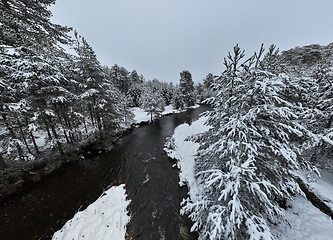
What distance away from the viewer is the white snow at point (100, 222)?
17.5ft

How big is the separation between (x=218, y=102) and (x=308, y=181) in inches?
269

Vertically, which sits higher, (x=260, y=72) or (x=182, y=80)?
(x=182, y=80)

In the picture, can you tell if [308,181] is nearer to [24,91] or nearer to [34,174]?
[34,174]

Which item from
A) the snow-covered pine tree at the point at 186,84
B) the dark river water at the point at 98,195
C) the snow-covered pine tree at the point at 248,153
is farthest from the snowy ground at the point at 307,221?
the snow-covered pine tree at the point at 186,84

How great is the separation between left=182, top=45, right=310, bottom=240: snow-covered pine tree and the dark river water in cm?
321

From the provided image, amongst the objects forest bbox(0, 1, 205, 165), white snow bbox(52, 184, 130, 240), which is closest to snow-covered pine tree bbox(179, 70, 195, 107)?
forest bbox(0, 1, 205, 165)

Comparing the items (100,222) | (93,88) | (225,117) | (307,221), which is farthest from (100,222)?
(93,88)

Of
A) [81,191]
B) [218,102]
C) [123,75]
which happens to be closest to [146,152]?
[81,191]

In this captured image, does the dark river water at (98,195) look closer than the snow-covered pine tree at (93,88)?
Yes

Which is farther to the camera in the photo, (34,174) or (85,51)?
(85,51)

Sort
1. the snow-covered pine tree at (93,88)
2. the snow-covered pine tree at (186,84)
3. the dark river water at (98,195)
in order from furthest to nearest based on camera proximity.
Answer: the snow-covered pine tree at (186,84)
the snow-covered pine tree at (93,88)
the dark river water at (98,195)

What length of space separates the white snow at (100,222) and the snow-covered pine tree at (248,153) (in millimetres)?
4008

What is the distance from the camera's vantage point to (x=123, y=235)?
539 centimetres

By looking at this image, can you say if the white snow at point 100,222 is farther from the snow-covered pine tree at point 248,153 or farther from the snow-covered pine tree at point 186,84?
the snow-covered pine tree at point 186,84
